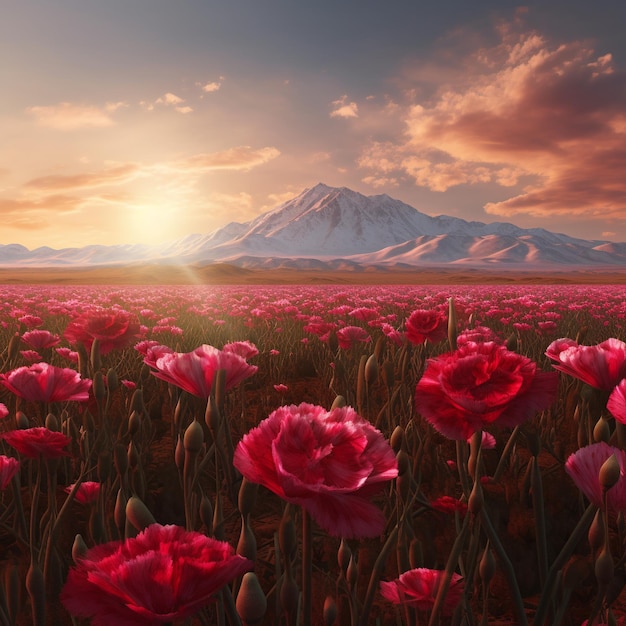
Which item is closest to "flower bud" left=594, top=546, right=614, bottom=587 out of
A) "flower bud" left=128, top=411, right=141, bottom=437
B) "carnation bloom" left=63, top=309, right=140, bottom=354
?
"flower bud" left=128, top=411, right=141, bottom=437

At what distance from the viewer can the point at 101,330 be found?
2408mm

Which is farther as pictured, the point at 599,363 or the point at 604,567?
the point at 599,363

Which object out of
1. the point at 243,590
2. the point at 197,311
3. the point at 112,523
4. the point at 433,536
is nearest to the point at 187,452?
the point at 243,590

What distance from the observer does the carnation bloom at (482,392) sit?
965 millimetres

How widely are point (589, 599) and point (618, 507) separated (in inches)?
33.2

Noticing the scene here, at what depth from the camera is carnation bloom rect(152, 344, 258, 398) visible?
4.09ft

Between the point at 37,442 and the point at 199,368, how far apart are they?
515 millimetres

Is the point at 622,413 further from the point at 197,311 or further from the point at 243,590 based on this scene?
the point at 197,311

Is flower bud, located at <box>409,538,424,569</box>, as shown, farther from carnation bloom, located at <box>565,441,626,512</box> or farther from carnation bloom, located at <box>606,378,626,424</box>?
carnation bloom, located at <box>606,378,626,424</box>

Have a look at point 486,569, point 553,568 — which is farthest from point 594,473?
point 486,569

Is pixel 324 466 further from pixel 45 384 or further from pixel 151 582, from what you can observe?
pixel 45 384

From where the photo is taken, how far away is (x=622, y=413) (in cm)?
107

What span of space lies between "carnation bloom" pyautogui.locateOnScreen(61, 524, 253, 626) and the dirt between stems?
2.31 ft

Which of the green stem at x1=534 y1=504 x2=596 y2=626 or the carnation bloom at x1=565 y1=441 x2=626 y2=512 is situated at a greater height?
the carnation bloom at x1=565 y1=441 x2=626 y2=512
